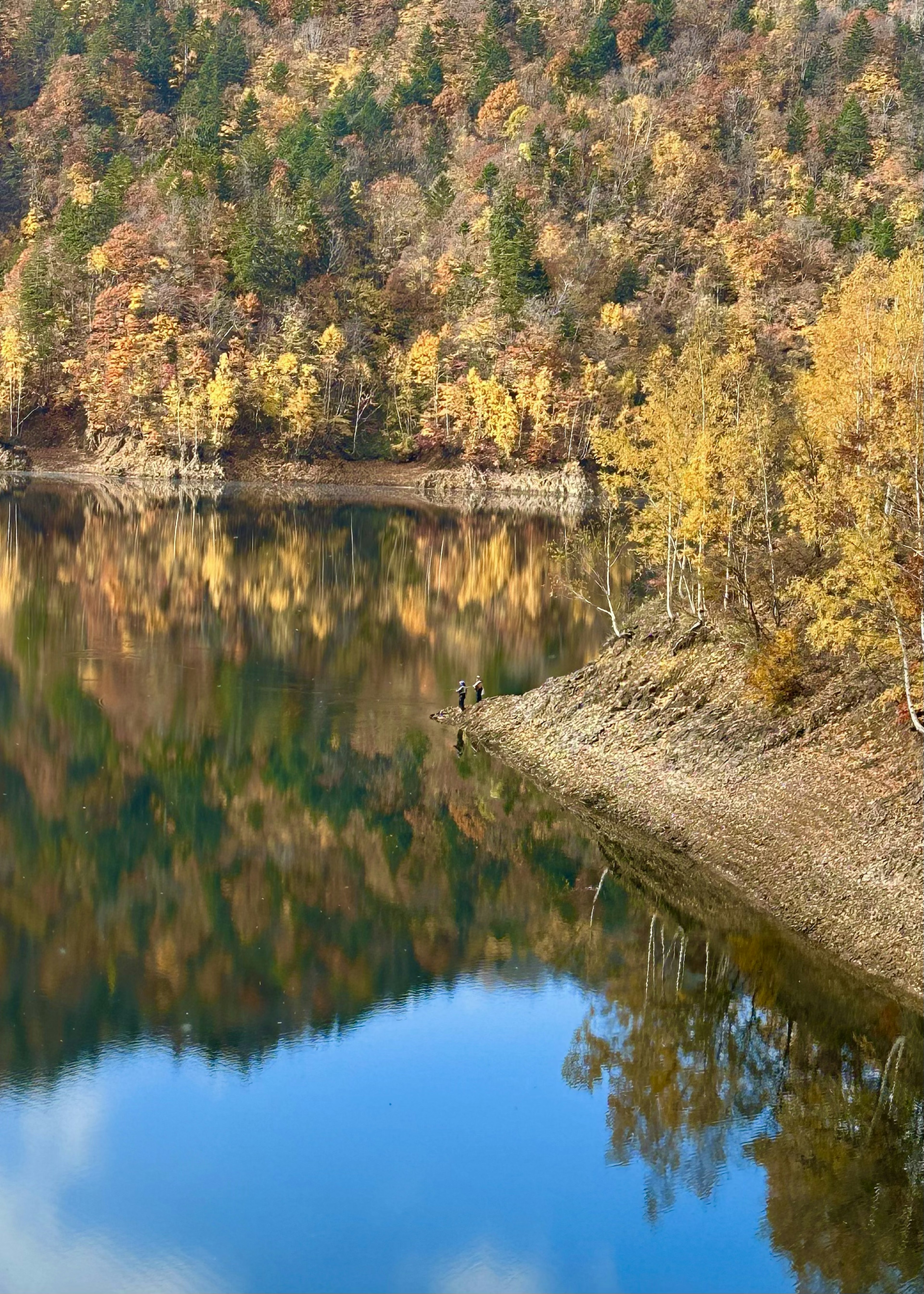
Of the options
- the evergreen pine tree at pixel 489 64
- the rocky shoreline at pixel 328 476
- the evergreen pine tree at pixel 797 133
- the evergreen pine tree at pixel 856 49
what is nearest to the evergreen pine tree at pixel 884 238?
the evergreen pine tree at pixel 797 133

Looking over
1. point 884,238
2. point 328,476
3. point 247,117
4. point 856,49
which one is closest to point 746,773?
point 328,476

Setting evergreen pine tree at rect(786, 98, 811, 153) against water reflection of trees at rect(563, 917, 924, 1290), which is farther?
evergreen pine tree at rect(786, 98, 811, 153)

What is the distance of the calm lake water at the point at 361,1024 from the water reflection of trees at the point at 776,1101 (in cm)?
6

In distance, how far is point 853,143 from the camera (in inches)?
5974

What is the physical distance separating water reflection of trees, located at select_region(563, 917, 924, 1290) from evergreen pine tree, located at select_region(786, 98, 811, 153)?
492 ft

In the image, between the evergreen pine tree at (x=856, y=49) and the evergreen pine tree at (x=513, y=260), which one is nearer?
the evergreen pine tree at (x=513, y=260)

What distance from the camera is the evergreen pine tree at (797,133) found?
527 feet

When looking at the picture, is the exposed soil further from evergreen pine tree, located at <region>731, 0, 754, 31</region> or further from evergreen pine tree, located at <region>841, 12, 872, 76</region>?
evergreen pine tree, located at <region>731, 0, 754, 31</region>

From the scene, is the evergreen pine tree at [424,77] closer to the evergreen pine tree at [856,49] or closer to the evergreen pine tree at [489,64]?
the evergreen pine tree at [489,64]

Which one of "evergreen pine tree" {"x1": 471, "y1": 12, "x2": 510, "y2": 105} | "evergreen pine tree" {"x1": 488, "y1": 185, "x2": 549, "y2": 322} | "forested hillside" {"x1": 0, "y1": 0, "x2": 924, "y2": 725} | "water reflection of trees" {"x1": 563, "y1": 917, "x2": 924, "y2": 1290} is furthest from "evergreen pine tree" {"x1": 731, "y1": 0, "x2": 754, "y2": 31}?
"water reflection of trees" {"x1": 563, "y1": 917, "x2": 924, "y2": 1290}

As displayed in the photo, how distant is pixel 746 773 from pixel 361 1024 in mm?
13634

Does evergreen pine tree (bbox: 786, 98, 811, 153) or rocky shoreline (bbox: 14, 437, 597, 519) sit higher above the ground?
evergreen pine tree (bbox: 786, 98, 811, 153)

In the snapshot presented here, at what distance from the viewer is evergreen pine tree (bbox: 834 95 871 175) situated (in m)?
152

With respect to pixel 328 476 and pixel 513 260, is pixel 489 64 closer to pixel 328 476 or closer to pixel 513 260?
pixel 513 260
